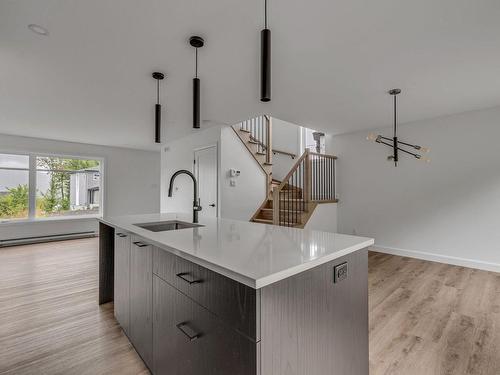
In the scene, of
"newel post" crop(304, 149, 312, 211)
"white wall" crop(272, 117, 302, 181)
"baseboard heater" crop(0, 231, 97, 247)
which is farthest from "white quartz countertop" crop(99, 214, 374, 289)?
"baseboard heater" crop(0, 231, 97, 247)

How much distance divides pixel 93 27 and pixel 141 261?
71.0 inches

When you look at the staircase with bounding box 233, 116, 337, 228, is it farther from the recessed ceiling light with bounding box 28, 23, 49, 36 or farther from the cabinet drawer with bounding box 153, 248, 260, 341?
the recessed ceiling light with bounding box 28, 23, 49, 36

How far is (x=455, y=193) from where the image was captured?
3.94 m

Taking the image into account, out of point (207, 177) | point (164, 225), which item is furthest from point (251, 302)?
point (207, 177)

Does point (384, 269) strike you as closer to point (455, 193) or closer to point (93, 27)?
point (455, 193)

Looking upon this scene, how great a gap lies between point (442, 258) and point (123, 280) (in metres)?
4.63

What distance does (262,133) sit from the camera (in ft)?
19.4

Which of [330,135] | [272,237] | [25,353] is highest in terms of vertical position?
[330,135]

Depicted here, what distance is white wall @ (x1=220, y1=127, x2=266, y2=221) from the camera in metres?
4.72

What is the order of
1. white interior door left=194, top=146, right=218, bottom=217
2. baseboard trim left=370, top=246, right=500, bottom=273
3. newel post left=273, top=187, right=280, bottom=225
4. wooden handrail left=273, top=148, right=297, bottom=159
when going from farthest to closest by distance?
wooden handrail left=273, top=148, right=297, bottom=159 → white interior door left=194, top=146, right=218, bottom=217 → newel post left=273, top=187, right=280, bottom=225 → baseboard trim left=370, top=246, right=500, bottom=273

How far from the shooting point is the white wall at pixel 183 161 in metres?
5.04

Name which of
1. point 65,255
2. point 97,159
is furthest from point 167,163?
point 65,255

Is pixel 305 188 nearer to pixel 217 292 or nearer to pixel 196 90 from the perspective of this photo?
pixel 196 90

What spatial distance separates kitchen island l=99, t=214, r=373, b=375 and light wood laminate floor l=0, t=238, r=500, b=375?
1.68ft
